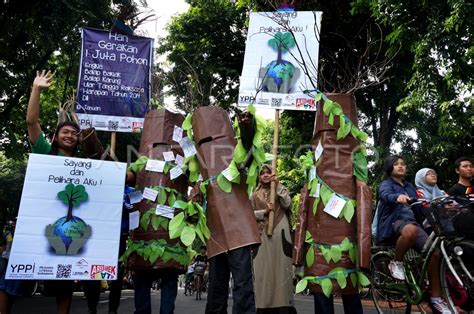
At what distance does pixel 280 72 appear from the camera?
213 inches

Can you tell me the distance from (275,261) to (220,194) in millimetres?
1655

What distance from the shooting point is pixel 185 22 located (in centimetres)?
1733

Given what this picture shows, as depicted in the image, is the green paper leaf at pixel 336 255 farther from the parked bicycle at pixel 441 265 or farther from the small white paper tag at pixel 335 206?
the parked bicycle at pixel 441 265

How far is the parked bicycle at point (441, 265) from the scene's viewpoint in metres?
4.09

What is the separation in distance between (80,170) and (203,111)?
1163 millimetres

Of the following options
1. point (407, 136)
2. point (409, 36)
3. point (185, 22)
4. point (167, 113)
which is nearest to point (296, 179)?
point (407, 136)

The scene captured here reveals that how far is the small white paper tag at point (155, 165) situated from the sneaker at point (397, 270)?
2495 millimetres

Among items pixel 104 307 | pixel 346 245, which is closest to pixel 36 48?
pixel 104 307

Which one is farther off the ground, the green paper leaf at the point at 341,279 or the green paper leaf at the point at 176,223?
the green paper leaf at the point at 176,223

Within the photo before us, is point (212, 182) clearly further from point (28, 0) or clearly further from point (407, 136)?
point (407, 136)

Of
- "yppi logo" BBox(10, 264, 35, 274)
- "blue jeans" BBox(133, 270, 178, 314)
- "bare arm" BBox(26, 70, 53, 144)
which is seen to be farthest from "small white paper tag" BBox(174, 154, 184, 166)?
"yppi logo" BBox(10, 264, 35, 274)

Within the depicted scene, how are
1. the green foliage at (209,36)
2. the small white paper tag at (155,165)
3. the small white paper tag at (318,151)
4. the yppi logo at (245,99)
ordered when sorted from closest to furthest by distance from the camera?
1. the small white paper tag at (318,151)
2. the small white paper tag at (155,165)
3. the yppi logo at (245,99)
4. the green foliage at (209,36)

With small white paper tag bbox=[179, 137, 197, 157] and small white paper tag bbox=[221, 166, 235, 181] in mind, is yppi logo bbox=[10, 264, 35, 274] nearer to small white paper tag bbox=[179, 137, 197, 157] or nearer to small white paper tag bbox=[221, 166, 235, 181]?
small white paper tag bbox=[179, 137, 197, 157]

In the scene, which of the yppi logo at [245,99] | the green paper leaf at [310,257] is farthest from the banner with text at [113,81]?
the green paper leaf at [310,257]
